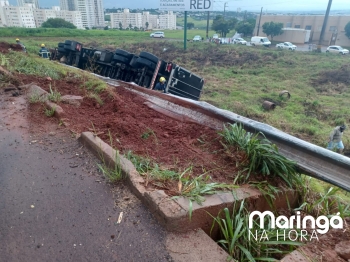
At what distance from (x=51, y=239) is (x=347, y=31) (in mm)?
56456

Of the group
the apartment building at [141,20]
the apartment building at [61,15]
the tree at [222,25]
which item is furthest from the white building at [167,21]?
the tree at [222,25]

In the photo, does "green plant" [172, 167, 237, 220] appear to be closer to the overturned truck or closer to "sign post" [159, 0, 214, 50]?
the overturned truck

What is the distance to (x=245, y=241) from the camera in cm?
196

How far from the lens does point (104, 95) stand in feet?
15.9

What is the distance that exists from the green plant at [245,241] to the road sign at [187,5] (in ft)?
77.4

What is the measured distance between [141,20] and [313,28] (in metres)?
67.4

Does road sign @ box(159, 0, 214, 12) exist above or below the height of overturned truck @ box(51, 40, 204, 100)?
above

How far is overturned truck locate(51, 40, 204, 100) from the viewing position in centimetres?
820

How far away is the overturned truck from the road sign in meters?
15.5

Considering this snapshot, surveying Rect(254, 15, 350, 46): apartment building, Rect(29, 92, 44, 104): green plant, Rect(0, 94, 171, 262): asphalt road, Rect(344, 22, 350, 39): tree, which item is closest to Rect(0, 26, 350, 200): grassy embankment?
Rect(0, 94, 171, 262): asphalt road

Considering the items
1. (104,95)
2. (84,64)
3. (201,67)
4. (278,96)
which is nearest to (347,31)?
(201,67)

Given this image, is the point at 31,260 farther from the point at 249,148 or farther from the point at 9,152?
the point at 249,148

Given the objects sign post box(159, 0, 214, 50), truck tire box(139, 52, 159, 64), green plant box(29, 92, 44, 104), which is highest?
sign post box(159, 0, 214, 50)

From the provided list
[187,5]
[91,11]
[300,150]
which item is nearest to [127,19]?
[91,11]
